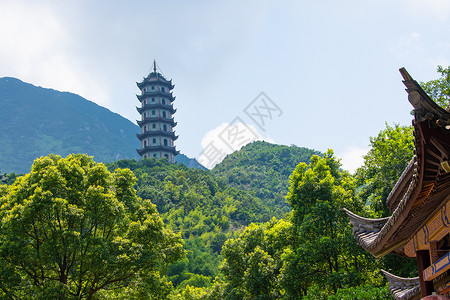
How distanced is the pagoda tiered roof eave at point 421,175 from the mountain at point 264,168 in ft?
219

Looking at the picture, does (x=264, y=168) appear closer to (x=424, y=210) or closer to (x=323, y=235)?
(x=323, y=235)

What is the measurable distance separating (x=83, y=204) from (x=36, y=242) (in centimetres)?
180

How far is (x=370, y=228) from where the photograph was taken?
6938mm

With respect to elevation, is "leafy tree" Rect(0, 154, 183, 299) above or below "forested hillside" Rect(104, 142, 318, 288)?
below

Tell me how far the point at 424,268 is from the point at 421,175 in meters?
2.37

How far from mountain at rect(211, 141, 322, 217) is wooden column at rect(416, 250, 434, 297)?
6657cm

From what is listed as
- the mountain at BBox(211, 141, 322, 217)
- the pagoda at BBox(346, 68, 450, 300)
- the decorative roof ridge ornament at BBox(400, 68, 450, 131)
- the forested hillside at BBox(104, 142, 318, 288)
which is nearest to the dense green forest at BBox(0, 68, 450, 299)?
the pagoda at BBox(346, 68, 450, 300)

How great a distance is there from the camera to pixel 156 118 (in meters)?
63.4

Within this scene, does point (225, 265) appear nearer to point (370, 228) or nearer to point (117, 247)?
point (117, 247)

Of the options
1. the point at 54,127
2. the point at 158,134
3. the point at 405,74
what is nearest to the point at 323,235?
the point at 405,74

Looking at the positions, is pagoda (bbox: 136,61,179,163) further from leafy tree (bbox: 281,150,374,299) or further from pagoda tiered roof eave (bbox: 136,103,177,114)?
leafy tree (bbox: 281,150,374,299)

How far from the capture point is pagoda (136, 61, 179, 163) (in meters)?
63.8

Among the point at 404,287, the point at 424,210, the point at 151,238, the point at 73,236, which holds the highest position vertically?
the point at 73,236

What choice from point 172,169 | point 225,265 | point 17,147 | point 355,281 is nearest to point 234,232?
point 172,169
